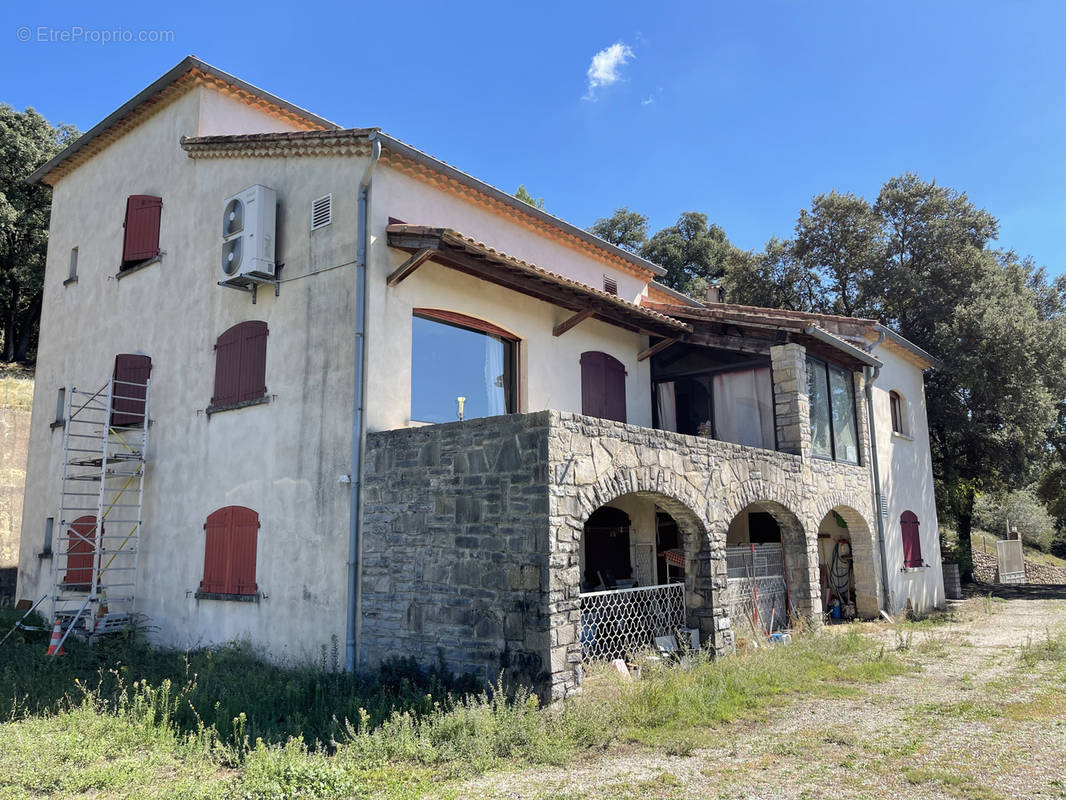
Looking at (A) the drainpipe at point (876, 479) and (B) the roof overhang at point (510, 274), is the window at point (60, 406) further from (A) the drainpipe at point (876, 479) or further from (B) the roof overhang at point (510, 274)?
(A) the drainpipe at point (876, 479)

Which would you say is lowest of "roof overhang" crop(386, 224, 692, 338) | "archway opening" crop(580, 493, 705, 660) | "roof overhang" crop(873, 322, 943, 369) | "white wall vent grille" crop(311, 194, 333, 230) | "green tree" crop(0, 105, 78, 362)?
"archway opening" crop(580, 493, 705, 660)

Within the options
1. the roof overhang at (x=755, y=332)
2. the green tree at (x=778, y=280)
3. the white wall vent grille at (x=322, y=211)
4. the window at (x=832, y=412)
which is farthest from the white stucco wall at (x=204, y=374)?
the green tree at (x=778, y=280)

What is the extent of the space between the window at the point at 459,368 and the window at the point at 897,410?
995 centimetres

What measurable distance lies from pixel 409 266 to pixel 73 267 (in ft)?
29.8

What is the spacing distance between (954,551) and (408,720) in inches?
775

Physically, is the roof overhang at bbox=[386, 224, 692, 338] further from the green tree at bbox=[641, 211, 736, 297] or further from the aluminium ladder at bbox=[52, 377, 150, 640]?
the green tree at bbox=[641, 211, 736, 297]

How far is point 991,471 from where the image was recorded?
65.8 ft

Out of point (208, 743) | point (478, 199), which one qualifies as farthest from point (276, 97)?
point (208, 743)

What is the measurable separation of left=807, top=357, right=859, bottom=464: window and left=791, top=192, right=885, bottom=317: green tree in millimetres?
8039

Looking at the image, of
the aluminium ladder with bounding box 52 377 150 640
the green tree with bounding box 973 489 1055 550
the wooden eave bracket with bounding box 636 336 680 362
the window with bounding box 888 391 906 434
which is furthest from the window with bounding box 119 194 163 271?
the green tree with bounding box 973 489 1055 550

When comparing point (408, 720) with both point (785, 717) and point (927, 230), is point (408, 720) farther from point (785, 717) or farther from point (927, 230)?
point (927, 230)

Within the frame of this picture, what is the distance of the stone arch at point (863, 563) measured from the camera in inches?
541

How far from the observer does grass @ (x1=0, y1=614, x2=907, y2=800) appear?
5.46 meters

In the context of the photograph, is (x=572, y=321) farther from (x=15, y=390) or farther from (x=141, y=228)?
(x=15, y=390)
